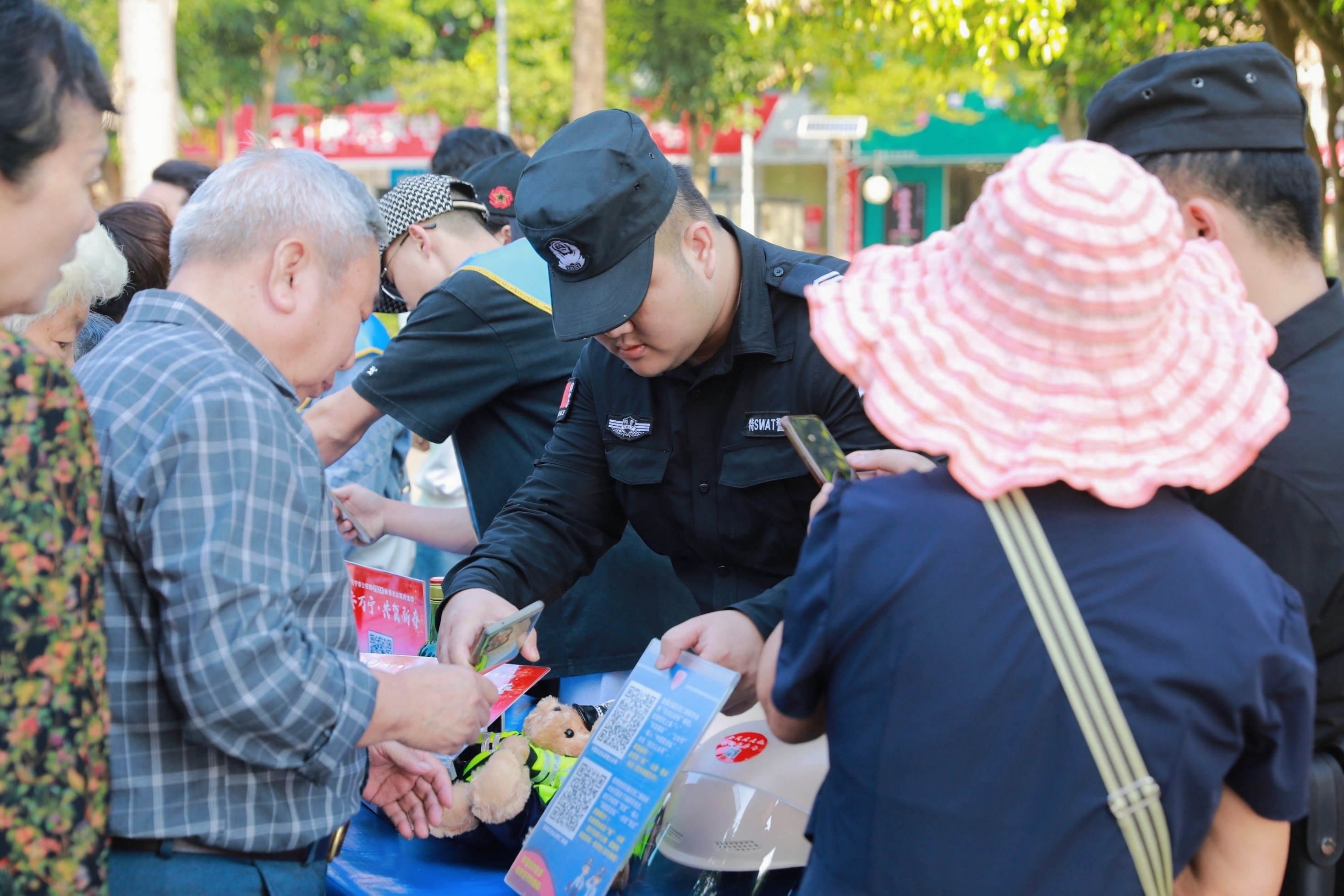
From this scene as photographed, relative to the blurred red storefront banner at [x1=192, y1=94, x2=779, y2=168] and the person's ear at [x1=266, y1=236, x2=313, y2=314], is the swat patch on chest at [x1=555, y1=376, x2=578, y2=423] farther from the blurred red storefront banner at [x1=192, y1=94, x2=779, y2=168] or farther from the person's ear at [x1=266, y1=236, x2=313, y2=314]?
the blurred red storefront banner at [x1=192, y1=94, x2=779, y2=168]

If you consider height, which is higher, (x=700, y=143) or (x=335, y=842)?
(x=700, y=143)


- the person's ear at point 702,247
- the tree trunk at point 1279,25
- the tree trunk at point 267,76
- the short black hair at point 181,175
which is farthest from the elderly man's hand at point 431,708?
the tree trunk at point 267,76

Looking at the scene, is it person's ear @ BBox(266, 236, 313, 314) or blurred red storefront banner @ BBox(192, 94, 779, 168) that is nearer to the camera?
person's ear @ BBox(266, 236, 313, 314)

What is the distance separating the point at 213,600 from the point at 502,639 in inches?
26.4

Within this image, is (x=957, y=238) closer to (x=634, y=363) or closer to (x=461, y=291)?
(x=634, y=363)

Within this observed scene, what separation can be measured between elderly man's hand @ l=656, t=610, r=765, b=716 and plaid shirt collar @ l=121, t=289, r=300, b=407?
0.74 m

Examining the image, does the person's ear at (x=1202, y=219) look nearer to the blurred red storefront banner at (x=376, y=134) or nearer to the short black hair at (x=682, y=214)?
the short black hair at (x=682, y=214)

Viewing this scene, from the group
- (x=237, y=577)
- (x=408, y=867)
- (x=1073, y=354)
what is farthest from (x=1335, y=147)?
(x=237, y=577)

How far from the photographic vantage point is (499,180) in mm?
4055

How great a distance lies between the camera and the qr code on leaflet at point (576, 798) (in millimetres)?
1841

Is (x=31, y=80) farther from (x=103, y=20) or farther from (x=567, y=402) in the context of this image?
(x=103, y=20)

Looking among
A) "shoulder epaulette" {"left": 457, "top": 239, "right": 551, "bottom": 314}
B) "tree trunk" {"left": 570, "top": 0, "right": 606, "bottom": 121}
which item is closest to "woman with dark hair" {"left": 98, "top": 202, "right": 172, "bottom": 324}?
"shoulder epaulette" {"left": 457, "top": 239, "right": 551, "bottom": 314}

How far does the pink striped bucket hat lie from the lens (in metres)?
1.22

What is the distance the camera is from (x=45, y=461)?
1272mm
